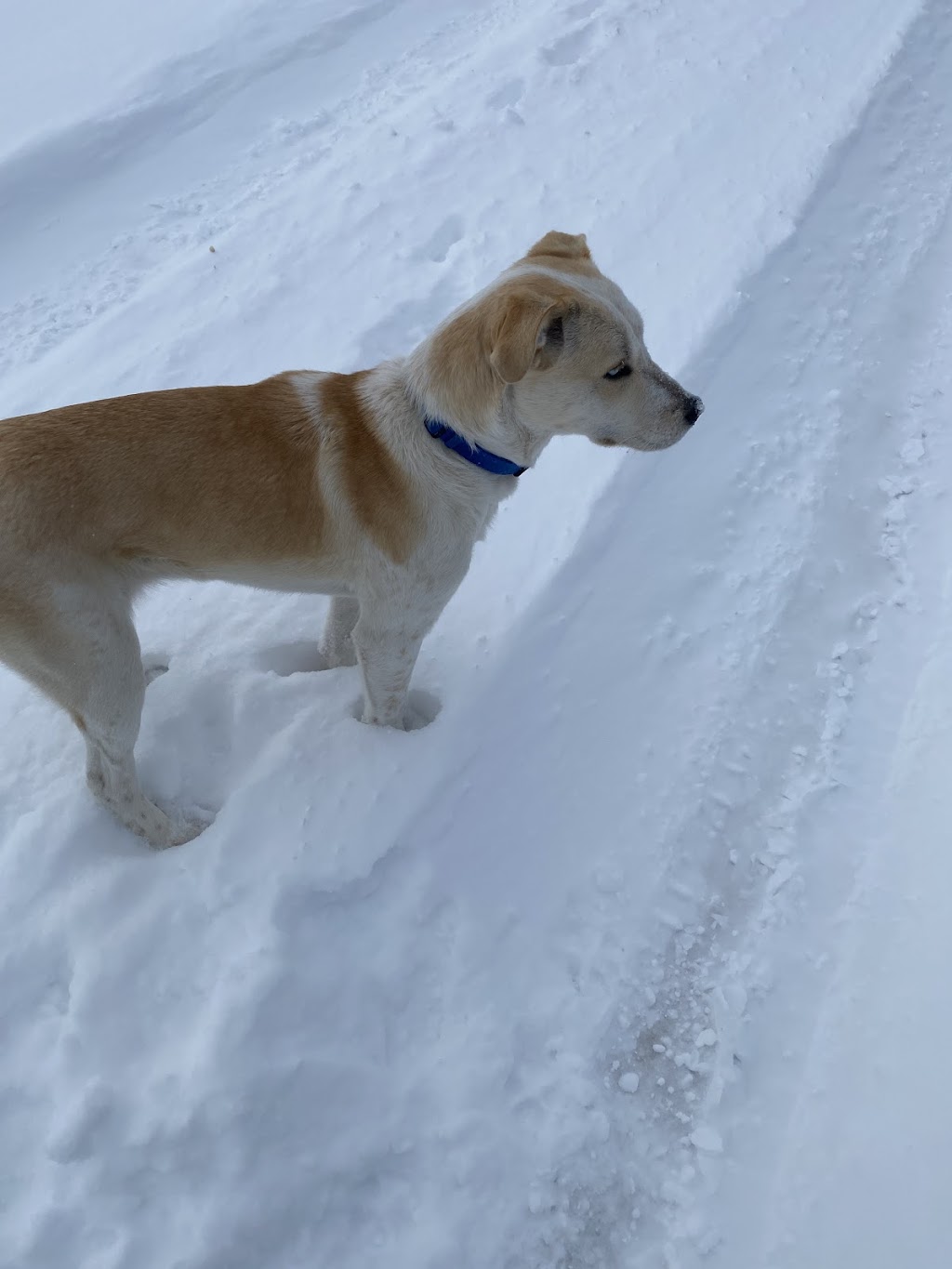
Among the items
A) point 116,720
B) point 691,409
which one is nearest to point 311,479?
point 116,720

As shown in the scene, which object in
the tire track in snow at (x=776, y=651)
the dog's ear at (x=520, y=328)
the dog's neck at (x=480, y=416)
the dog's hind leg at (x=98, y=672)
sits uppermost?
the dog's ear at (x=520, y=328)

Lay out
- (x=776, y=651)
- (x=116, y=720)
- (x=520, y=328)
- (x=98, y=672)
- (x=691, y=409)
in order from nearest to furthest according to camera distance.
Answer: (x=520, y=328)
(x=98, y=672)
(x=116, y=720)
(x=691, y=409)
(x=776, y=651)

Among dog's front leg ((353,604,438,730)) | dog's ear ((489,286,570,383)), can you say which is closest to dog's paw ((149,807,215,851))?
dog's front leg ((353,604,438,730))

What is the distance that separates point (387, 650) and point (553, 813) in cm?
80

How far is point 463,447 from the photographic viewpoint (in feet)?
9.23

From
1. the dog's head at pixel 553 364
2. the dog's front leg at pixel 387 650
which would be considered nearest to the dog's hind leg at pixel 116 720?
the dog's front leg at pixel 387 650

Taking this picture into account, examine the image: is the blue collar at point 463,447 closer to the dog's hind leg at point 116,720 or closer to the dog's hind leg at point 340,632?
the dog's hind leg at point 340,632

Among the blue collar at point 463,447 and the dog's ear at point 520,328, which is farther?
the blue collar at point 463,447

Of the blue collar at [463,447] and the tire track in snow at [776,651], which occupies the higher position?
the blue collar at [463,447]

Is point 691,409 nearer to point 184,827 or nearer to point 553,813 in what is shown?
point 553,813

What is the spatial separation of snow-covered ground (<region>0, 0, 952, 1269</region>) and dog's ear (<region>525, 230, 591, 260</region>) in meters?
1.02

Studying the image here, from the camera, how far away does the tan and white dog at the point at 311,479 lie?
250 centimetres

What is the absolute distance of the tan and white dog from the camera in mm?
2500

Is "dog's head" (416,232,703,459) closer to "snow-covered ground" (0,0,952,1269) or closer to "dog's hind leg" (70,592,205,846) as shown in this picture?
"snow-covered ground" (0,0,952,1269)
